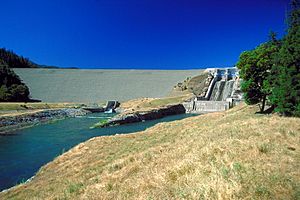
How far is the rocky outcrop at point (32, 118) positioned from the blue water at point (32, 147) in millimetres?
2893

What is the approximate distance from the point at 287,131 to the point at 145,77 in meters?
84.0

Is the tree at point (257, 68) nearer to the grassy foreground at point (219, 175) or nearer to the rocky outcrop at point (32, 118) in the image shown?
the grassy foreground at point (219, 175)

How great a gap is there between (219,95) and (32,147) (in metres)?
46.9

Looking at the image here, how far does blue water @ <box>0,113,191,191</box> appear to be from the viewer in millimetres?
18922

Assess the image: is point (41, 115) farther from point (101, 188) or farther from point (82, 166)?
point (101, 188)

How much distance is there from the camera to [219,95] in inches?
2530

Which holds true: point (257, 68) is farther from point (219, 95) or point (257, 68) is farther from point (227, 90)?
point (219, 95)

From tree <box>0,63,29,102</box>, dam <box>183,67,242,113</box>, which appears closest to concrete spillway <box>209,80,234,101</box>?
dam <box>183,67,242,113</box>

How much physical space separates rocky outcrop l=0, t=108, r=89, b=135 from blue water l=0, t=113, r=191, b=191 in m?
2.89

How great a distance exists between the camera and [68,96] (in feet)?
268

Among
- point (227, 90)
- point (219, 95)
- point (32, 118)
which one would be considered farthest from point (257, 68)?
point (219, 95)

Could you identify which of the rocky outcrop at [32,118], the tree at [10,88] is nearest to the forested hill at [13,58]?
the tree at [10,88]

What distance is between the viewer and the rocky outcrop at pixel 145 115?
40.8 meters

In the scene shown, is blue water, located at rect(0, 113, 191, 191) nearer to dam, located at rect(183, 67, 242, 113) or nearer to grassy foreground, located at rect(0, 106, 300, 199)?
grassy foreground, located at rect(0, 106, 300, 199)
